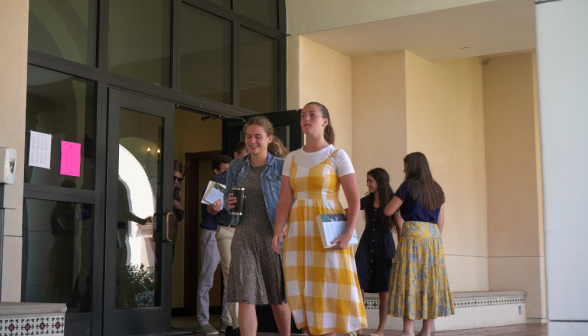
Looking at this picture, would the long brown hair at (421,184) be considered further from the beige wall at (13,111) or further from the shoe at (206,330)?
the beige wall at (13,111)

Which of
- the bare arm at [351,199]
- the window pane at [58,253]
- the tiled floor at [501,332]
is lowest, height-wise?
the tiled floor at [501,332]

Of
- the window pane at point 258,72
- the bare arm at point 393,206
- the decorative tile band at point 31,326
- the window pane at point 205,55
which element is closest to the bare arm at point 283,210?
the decorative tile band at point 31,326

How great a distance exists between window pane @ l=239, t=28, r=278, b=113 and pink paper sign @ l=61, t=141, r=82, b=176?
2.13 meters

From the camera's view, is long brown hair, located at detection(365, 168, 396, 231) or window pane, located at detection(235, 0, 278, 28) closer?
long brown hair, located at detection(365, 168, 396, 231)

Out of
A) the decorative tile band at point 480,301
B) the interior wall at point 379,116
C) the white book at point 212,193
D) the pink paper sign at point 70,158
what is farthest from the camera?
the interior wall at point 379,116

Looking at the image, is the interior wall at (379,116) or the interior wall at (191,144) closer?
the interior wall at (379,116)

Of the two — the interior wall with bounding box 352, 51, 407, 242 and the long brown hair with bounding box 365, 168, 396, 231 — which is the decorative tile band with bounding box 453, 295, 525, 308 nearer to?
the interior wall with bounding box 352, 51, 407, 242

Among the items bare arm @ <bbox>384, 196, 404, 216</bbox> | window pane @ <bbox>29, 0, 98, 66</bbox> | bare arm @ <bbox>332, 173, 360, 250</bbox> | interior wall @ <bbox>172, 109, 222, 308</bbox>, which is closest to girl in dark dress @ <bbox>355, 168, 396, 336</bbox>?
bare arm @ <bbox>384, 196, 404, 216</bbox>

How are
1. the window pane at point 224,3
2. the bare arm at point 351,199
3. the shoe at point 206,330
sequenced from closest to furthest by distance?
the bare arm at point 351,199 < the shoe at point 206,330 < the window pane at point 224,3

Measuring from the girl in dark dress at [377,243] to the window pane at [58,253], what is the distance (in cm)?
223

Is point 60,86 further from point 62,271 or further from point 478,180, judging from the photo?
point 478,180

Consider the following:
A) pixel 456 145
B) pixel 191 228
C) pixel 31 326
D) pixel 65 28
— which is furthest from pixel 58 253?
pixel 456 145

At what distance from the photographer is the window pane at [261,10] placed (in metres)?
6.66

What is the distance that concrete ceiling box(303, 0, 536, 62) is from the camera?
20.3 ft
